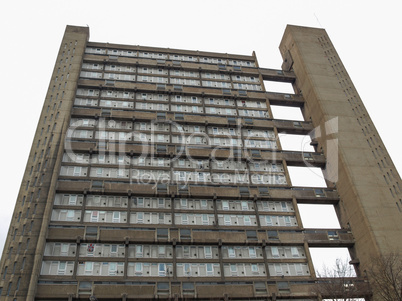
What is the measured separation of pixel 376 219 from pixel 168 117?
101 ft

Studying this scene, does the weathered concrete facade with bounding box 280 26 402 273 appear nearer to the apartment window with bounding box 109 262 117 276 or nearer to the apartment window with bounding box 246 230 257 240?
the apartment window with bounding box 246 230 257 240

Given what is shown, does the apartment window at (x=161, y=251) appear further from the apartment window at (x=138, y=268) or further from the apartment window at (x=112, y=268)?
the apartment window at (x=112, y=268)

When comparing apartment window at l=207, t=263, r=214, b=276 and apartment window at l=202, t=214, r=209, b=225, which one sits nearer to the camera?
apartment window at l=207, t=263, r=214, b=276

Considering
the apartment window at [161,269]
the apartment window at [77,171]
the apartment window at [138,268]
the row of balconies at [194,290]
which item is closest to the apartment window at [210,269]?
the row of balconies at [194,290]

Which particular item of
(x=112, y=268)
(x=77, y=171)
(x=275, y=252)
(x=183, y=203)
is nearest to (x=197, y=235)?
(x=183, y=203)

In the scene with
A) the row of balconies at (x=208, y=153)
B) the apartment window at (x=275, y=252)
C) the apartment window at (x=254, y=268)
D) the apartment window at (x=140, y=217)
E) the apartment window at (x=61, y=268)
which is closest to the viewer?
the apartment window at (x=61, y=268)

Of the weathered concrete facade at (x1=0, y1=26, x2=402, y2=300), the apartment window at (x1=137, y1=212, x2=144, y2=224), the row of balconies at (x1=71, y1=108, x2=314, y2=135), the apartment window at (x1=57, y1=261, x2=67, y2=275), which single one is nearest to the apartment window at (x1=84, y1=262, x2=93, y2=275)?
the weathered concrete facade at (x1=0, y1=26, x2=402, y2=300)

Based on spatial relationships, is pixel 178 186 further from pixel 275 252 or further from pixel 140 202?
pixel 275 252

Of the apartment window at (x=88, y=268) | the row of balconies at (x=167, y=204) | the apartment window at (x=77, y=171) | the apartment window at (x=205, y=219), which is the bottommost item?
the apartment window at (x=88, y=268)

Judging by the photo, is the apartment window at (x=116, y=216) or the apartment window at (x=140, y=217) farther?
the apartment window at (x=140, y=217)

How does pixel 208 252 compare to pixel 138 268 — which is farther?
pixel 208 252

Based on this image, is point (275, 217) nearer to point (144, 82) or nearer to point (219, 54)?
point (144, 82)

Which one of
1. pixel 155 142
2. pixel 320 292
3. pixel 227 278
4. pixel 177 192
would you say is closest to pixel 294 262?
pixel 320 292

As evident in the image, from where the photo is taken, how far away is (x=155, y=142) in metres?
50.0
